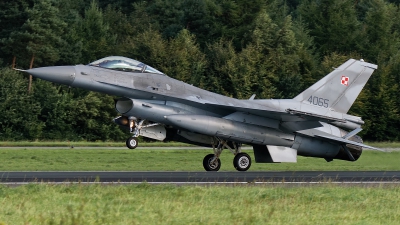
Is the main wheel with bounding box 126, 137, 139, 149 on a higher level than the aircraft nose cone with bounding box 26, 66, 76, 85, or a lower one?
lower

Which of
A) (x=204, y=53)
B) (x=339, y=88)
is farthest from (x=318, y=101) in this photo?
(x=204, y=53)

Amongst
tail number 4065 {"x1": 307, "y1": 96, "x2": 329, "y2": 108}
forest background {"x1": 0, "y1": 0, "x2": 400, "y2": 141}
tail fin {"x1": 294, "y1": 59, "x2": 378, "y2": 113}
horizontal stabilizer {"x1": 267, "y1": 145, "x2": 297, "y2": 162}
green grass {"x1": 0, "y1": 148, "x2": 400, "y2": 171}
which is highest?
forest background {"x1": 0, "y1": 0, "x2": 400, "y2": 141}

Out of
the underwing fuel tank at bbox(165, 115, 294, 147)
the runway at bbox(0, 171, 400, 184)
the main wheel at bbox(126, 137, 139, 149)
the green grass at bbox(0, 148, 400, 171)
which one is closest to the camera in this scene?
the runway at bbox(0, 171, 400, 184)

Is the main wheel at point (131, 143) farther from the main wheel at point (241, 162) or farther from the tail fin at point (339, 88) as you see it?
the tail fin at point (339, 88)

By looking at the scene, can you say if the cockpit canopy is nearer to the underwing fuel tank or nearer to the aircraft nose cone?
the aircraft nose cone

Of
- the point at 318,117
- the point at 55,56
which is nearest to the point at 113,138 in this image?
the point at 55,56

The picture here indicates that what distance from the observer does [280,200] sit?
12.2 metres

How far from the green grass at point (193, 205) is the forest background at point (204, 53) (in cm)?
2977

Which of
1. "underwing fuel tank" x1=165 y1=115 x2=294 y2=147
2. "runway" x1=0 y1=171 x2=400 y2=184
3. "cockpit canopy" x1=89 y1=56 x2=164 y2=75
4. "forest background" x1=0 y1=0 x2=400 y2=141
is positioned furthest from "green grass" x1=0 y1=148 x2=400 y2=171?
"forest background" x1=0 y1=0 x2=400 y2=141

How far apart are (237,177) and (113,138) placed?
2579cm

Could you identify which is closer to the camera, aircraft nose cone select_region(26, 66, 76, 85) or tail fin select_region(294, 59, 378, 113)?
aircraft nose cone select_region(26, 66, 76, 85)

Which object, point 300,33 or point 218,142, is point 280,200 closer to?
point 218,142

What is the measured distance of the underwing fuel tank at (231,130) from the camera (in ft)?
63.2

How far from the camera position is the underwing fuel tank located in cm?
1925
